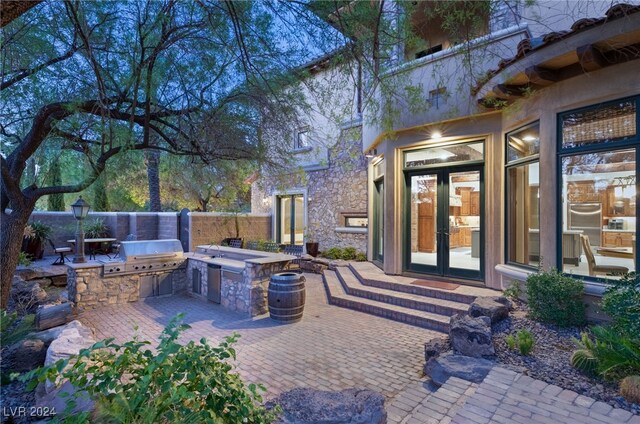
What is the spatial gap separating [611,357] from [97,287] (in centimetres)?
806

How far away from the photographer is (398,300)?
629 centimetres

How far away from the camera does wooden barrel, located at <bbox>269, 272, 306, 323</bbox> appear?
5.75m

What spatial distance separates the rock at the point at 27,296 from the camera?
237 inches

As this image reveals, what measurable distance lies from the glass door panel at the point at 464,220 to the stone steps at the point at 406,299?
1352 millimetres

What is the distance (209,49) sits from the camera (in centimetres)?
455

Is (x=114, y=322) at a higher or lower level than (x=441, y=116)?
lower

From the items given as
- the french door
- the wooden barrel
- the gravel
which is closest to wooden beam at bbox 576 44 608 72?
the french door

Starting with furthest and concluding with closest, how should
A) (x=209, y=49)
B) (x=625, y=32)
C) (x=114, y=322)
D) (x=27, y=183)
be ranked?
(x=114, y=322) < (x=27, y=183) < (x=209, y=49) < (x=625, y=32)

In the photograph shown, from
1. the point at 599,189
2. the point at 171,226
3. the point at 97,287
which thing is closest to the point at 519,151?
the point at 599,189

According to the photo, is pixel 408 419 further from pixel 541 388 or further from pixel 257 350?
pixel 257 350

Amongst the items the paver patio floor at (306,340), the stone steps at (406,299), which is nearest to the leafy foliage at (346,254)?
the stone steps at (406,299)

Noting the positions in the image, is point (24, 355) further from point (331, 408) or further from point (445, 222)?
point (445, 222)

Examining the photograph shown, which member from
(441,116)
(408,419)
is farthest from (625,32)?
(408,419)

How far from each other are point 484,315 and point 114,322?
6.05 metres
